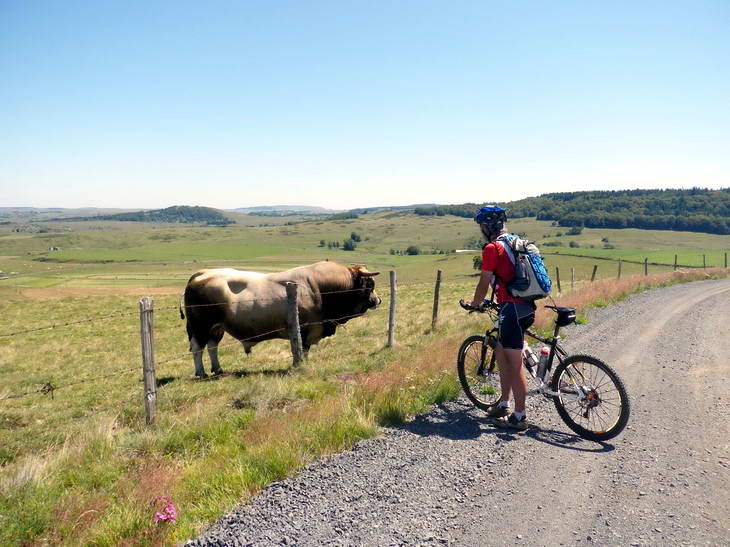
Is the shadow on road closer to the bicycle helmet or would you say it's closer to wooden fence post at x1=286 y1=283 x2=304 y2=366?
the bicycle helmet

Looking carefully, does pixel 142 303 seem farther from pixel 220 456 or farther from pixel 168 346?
pixel 168 346

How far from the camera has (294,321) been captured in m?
11.2

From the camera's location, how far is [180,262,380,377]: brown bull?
11.8 metres

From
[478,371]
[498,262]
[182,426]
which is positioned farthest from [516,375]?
[182,426]

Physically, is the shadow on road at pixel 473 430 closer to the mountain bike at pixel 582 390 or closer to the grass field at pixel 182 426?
the mountain bike at pixel 582 390

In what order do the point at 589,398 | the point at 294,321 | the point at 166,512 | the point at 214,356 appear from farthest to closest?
1. the point at 214,356
2. the point at 294,321
3. the point at 589,398
4. the point at 166,512

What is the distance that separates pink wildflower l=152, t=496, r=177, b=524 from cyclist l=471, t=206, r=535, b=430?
3758 mm

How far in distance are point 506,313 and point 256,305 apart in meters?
7.47

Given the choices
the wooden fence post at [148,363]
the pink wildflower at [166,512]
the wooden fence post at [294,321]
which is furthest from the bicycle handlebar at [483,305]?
the wooden fence post at [294,321]

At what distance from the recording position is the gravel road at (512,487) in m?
3.69

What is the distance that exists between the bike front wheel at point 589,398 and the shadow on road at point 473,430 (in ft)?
0.58

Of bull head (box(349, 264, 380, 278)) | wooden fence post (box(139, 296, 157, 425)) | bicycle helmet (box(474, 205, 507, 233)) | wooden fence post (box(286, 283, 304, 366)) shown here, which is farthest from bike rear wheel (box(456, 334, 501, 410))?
bull head (box(349, 264, 380, 278))

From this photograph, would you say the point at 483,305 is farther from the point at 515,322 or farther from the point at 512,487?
the point at 512,487

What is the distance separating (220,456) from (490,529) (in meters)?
2.97
